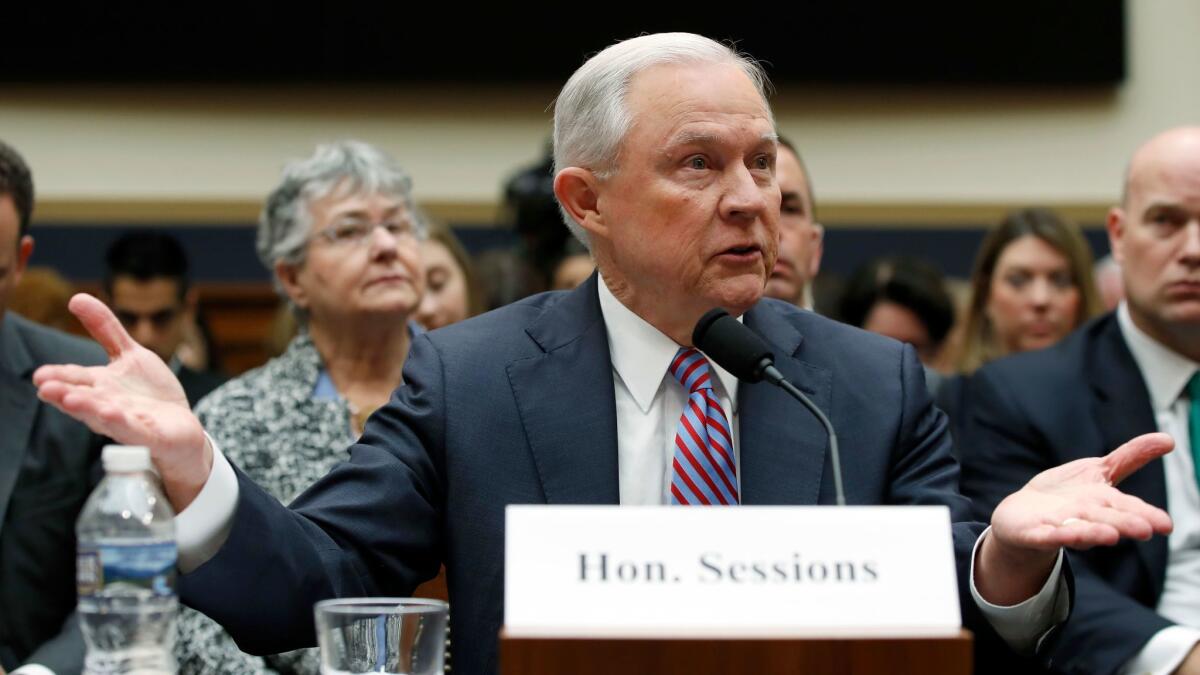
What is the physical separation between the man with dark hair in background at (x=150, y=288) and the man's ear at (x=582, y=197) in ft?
8.03

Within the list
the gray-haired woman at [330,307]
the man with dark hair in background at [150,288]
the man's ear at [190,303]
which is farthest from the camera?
the man's ear at [190,303]

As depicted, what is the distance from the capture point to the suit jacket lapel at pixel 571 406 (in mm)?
2168

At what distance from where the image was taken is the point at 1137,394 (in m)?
3.20

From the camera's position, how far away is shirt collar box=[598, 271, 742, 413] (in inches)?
89.4

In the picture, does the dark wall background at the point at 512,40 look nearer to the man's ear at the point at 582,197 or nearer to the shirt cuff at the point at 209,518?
the man's ear at the point at 582,197

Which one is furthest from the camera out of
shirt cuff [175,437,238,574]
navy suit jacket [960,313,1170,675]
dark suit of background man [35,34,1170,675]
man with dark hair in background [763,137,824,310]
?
man with dark hair in background [763,137,824,310]

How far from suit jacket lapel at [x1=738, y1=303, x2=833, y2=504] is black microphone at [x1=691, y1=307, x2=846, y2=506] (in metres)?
0.33

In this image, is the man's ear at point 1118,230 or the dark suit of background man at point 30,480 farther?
the man's ear at point 1118,230

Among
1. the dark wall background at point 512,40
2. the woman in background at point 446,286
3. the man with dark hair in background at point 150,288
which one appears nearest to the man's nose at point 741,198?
the woman in background at point 446,286

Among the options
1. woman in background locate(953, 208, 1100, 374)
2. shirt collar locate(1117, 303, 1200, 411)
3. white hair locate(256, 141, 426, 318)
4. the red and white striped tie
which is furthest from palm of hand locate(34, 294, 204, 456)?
woman in background locate(953, 208, 1100, 374)

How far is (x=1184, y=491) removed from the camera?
3135mm

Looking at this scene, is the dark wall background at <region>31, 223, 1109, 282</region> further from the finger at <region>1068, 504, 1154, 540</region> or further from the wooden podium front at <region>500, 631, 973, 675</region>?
the wooden podium front at <region>500, 631, 973, 675</region>

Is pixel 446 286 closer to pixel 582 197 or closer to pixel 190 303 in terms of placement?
pixel 190 303

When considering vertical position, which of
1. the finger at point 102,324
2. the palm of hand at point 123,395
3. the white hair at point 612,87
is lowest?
the palm of hand at point 123,395
